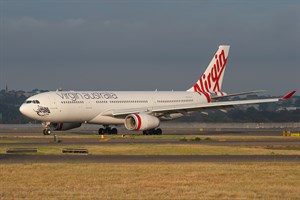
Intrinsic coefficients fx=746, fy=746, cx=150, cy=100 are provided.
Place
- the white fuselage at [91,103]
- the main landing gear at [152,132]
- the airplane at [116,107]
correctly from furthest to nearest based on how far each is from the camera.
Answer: the main landing gear at [152,132], the airplane at [116,107], the white fuselage at [91,103]

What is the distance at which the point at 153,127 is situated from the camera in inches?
2729

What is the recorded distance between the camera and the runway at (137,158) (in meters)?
36.3

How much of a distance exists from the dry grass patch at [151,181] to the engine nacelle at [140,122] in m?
34.7

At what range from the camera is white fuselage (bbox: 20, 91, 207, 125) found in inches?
2667

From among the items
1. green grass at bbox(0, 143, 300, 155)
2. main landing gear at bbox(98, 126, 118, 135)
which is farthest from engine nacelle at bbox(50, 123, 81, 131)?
green grass at bbox(0, 143, 300, 155)

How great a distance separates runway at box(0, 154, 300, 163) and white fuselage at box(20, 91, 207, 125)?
1077 inches

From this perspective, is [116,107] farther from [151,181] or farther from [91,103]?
[151,181]

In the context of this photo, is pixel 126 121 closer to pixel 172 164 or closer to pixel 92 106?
pixel 92 106

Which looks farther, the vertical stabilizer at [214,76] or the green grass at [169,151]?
the vertical stabilizer at [214,76]

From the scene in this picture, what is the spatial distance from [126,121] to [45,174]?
41223 millimetres

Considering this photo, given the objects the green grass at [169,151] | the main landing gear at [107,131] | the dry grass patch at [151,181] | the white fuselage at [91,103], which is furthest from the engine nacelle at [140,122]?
the dry grass patch at [151,181]

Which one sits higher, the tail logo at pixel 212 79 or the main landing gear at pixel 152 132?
the tail logo at pixel 212 79

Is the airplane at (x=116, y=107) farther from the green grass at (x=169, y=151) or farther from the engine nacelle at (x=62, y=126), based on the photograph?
the green grass at (x=169, y=151)

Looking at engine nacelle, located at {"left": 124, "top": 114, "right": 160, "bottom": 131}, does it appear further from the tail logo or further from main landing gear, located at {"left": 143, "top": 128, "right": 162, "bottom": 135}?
the tail logo
